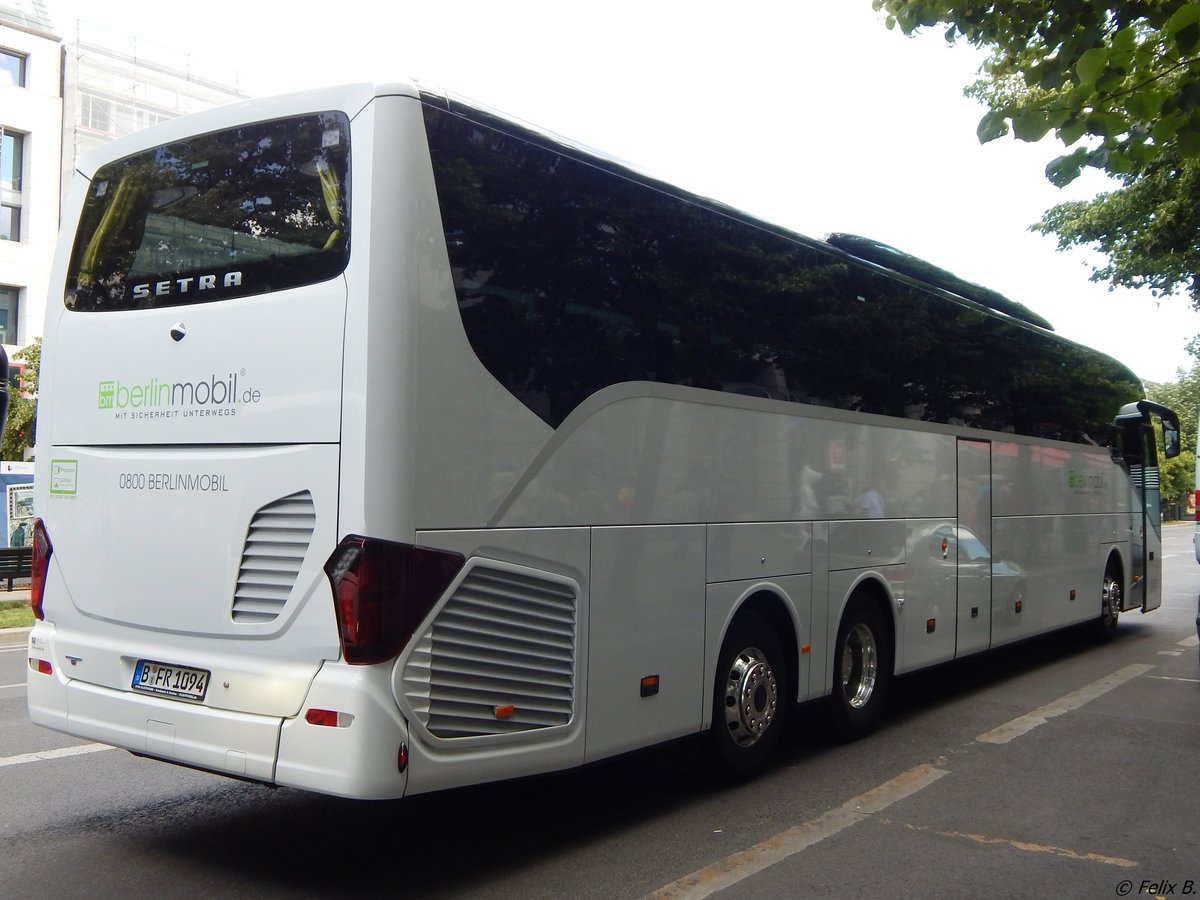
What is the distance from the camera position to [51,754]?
7.39m

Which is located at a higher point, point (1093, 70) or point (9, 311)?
point (9, 311)

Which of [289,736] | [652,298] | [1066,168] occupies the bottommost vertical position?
[289,736]

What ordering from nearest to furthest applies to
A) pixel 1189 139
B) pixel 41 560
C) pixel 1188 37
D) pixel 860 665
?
pixel 1188 37 → pixel 41 560 → pixel 1189 139 → pixel 860 665

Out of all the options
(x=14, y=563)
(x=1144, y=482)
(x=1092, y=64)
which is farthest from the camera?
(x=14, y=563)

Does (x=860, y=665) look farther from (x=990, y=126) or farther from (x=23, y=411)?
(x=23, y=411)

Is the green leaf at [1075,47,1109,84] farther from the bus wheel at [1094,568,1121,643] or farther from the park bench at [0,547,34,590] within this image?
the park bench at [0,547,34,590]

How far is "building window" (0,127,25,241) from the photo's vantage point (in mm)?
42062

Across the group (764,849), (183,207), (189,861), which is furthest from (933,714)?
(183,207)

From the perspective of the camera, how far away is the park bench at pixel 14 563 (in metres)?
19.7

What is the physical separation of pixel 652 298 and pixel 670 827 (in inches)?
110

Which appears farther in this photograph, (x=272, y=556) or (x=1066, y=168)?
(x=1066, y=168)

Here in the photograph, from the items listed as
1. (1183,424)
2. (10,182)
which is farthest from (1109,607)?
(1183,424)

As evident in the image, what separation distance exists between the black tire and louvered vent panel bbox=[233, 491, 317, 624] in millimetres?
11381

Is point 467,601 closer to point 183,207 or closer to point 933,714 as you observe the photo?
point 183,207
